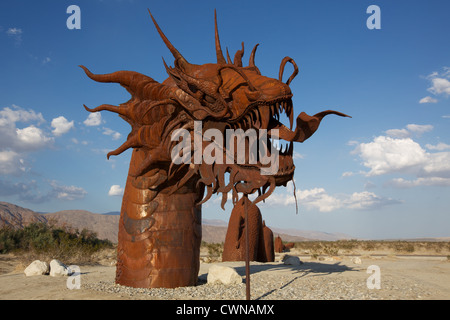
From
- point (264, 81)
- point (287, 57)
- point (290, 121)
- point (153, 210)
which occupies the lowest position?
point (153, 210)

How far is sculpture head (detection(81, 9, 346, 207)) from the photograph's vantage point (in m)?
5.25

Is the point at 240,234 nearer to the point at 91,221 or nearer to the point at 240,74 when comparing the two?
the point at 240,74

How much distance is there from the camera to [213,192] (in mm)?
5672

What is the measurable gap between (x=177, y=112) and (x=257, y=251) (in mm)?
8699

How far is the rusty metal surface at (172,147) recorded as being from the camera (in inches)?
208

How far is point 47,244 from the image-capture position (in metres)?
18.5

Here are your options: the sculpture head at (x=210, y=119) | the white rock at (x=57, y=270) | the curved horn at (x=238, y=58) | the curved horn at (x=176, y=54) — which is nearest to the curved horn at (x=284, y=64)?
the sculpture head at (x=210, y=119)

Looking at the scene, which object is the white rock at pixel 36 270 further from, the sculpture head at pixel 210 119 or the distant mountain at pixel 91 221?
the distant mountain at pixel 91 221

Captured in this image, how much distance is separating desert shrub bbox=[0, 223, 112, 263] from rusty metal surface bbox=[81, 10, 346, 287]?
9.38 meters

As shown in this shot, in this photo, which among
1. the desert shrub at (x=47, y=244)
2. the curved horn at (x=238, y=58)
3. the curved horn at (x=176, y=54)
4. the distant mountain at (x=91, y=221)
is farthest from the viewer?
the distant mountain at (x=91, y=221)

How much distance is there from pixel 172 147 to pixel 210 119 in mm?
893

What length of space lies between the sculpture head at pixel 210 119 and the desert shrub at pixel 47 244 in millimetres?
9963
